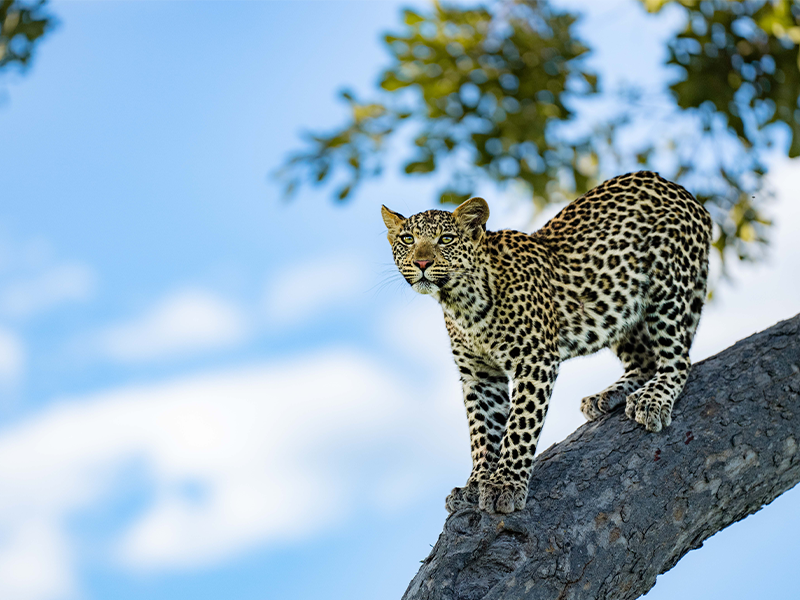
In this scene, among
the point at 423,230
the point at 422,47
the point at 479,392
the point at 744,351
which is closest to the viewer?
the point at 423,230

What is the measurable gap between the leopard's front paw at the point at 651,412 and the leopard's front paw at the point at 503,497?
3.57 feet

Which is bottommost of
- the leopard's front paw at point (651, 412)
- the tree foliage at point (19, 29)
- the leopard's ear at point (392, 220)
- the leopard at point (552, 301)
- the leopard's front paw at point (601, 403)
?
the leopard's front paw at point (651, 412)

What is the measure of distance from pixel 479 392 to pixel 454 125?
5344 mm

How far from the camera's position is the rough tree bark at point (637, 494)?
18.2ft

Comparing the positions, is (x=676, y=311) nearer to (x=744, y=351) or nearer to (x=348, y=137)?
(x=744, y=351)

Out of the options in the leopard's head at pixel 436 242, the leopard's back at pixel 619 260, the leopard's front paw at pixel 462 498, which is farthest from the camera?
the leopard's back at pixel 619 260

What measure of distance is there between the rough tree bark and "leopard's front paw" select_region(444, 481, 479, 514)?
0.49 feet

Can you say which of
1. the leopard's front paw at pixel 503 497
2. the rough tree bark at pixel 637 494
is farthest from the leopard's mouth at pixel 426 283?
the rough tree bark at pixel 637 494

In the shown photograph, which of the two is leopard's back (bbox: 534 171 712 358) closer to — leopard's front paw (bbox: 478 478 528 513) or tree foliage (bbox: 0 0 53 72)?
leopard's front paw (bbox: 478 478 528 513)

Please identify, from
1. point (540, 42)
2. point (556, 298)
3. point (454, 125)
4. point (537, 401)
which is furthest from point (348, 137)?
point (537, 401)

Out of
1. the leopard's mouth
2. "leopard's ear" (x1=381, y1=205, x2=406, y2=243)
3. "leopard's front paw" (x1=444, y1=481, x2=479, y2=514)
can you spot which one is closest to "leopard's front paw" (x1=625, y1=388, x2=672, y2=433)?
"leopard's front paw" (x1=444, y1=481, x2=479, y2=514)

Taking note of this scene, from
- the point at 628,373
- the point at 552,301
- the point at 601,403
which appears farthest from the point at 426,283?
the point at 628,373

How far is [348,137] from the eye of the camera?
10.9 m

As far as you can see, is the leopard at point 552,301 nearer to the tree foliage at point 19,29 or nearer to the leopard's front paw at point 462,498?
the leopard's front paw at point 462,498
